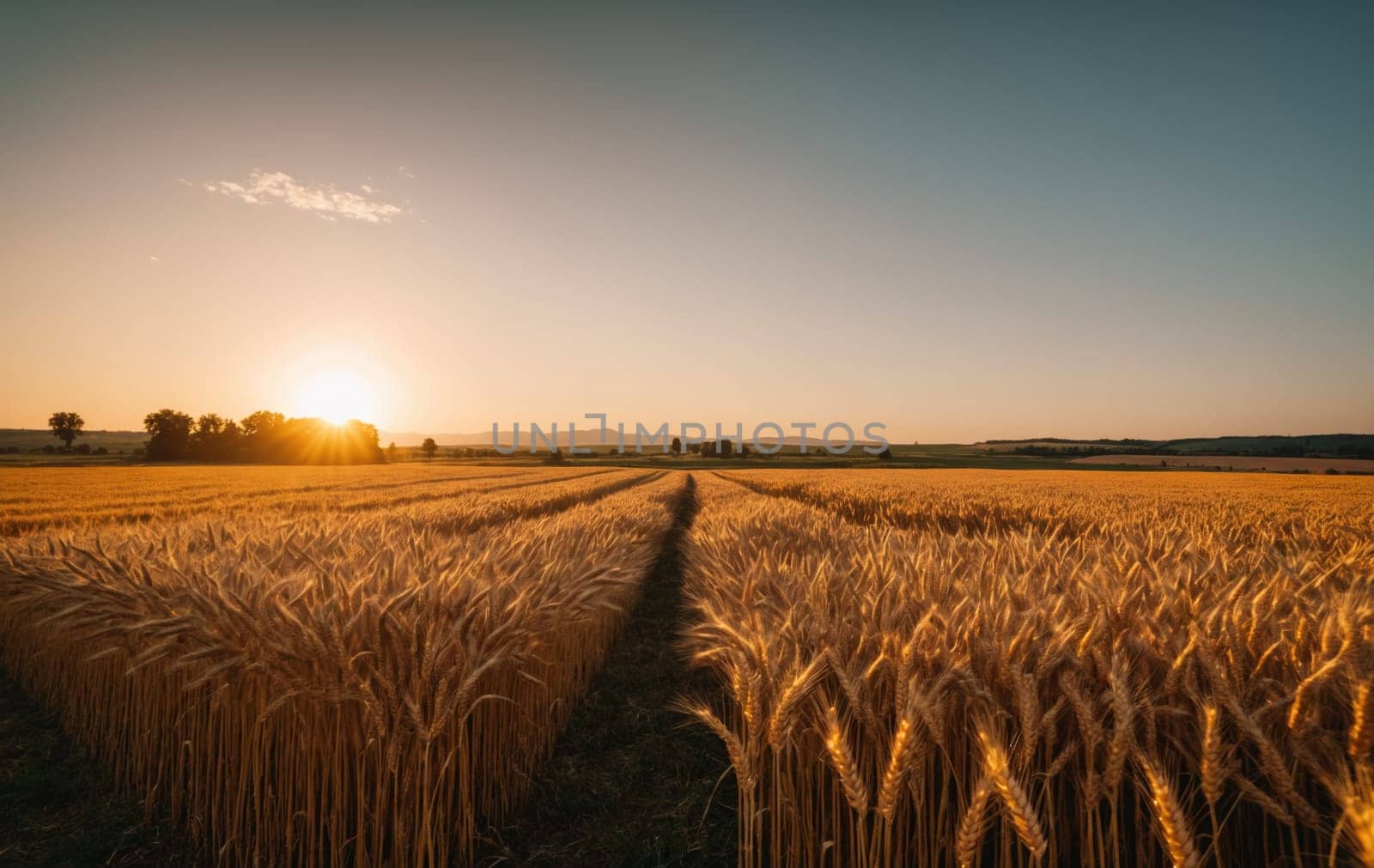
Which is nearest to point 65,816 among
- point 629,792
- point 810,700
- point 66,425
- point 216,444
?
point 629,792

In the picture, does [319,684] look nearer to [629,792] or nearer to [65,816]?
[629,792]

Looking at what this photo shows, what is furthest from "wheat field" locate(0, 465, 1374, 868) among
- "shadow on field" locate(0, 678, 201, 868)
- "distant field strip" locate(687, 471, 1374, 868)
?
"shadow on field" locate(0, 678, 201, 868)

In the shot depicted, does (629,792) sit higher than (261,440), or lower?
lower

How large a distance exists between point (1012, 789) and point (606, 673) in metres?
4.68

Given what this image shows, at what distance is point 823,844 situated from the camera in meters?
1.93

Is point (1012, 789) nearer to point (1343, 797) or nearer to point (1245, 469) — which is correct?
point (1343, 797)

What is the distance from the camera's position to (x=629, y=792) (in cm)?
331

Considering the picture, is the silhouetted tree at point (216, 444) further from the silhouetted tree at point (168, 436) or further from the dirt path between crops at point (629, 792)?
the dirt path between crops at point (629, 792)

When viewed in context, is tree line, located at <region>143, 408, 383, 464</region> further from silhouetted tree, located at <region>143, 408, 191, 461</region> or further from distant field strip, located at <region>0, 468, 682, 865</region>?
distant field strip, located at <region>0, 468, 682, 865</region>

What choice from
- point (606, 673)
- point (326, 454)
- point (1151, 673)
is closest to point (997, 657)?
point (1151, 673)

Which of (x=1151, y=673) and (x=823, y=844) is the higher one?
(x=1151, y=673)

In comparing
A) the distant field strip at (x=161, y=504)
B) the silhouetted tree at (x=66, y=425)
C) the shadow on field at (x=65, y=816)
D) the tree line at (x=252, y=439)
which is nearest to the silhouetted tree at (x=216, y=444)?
the tree line at (x=252, y=439)

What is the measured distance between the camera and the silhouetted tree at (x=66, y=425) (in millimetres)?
79062

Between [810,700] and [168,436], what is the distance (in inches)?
3620
